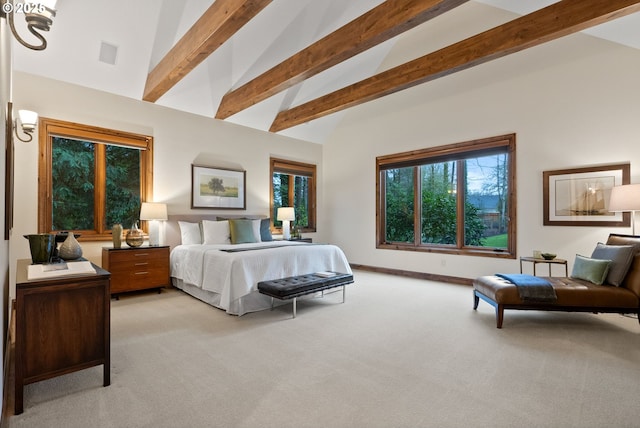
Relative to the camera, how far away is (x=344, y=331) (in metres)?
3.17

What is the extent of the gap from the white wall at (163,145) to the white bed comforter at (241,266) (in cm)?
129

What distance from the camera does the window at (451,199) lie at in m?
5.16

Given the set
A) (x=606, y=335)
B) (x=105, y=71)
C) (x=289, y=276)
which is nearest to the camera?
(x=606, y=335)

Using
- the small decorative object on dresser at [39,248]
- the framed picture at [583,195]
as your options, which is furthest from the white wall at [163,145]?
the framed picture at [583,195]

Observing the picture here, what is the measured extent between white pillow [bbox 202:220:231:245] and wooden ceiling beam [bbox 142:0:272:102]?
205cm

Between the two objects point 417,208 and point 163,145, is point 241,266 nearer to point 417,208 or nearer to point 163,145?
point 163,145

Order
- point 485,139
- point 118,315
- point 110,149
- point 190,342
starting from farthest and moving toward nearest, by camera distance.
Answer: point 485,139 → point 110,149 → point 118,315 → point 190,342

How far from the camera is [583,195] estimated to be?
4.32 m

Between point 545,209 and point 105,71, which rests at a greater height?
point 105,71

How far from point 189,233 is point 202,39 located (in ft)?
9.56

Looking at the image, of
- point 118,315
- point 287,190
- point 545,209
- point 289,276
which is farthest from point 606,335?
point 287,190

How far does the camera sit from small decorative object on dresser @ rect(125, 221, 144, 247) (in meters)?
4.52

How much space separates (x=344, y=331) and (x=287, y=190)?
444 centimetres

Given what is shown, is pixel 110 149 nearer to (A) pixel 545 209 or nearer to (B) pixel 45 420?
(B) pixel 45 420
